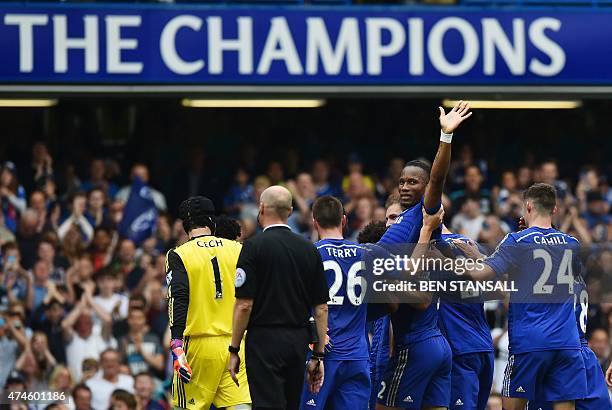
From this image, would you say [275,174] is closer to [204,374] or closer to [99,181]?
[99,181]

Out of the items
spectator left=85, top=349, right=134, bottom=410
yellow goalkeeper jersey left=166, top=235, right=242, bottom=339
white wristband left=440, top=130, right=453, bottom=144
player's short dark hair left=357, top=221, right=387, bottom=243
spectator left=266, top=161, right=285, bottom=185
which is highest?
spectator left=266, top=161, right=285, bottom=185

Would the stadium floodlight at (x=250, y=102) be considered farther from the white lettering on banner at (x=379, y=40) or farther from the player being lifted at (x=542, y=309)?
the player being lifted at (x=542, y=309)

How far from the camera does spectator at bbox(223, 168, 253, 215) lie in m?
17.2

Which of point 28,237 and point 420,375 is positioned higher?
point 28,237

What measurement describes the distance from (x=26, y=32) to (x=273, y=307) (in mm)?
8302

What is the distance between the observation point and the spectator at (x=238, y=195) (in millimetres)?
17188

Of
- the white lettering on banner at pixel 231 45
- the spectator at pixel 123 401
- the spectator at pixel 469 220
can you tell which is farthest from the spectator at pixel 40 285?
the spectator at pixel 469 220

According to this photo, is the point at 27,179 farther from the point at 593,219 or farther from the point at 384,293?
the point at 384,293

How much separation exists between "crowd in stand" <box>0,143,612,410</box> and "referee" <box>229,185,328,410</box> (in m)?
3.74

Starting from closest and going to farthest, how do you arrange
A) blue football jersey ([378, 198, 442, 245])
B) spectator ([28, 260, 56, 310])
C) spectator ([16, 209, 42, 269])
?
blue football jersey ([378, 198, 442, 245]) < spectator ([28, 260, 56, 310]) < spectator ([16, 209, 42, 269])

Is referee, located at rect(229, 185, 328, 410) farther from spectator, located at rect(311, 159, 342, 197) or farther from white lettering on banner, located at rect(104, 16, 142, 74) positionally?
white lettering on banner, located at rect(104, 16, 142, 74)

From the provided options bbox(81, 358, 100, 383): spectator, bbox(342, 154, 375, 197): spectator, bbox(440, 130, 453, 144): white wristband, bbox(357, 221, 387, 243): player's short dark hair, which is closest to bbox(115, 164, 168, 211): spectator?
bbox(342, 154, 375, 197): spectator

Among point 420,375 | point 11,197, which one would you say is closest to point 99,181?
point 11,197

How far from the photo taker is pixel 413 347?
1062 cm
